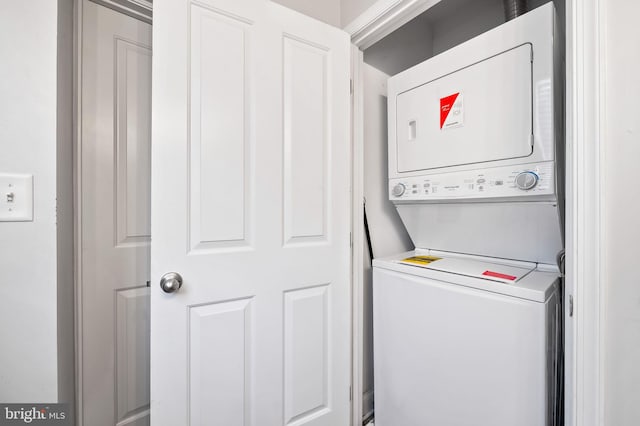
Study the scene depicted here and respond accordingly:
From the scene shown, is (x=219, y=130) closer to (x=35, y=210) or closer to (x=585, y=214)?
(x=35, y=210)

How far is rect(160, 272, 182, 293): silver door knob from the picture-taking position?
895 millimetres

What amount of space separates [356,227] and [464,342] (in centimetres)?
67

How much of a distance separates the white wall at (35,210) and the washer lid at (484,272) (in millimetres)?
1264

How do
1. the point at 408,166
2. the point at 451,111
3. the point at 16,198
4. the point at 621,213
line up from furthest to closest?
the point at 408,166
the point at 451,111
the point at 16,198
the point at 621,213

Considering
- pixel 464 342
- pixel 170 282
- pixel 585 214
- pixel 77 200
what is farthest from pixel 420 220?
pixel 77 200

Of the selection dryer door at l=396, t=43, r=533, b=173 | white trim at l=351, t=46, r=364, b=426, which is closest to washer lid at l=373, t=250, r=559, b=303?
white trim at l=351, t=46, r=364, b=426

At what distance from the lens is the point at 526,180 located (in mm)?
896

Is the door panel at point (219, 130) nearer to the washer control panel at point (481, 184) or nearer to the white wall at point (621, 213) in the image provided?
the washer control panel at point (481, 184)

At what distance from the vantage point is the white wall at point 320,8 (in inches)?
50.1

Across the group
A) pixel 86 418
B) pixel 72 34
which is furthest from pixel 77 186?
pixel 86 418

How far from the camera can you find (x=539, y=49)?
0.88m

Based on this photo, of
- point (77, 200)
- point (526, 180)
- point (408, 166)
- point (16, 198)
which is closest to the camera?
point (16, 198)
